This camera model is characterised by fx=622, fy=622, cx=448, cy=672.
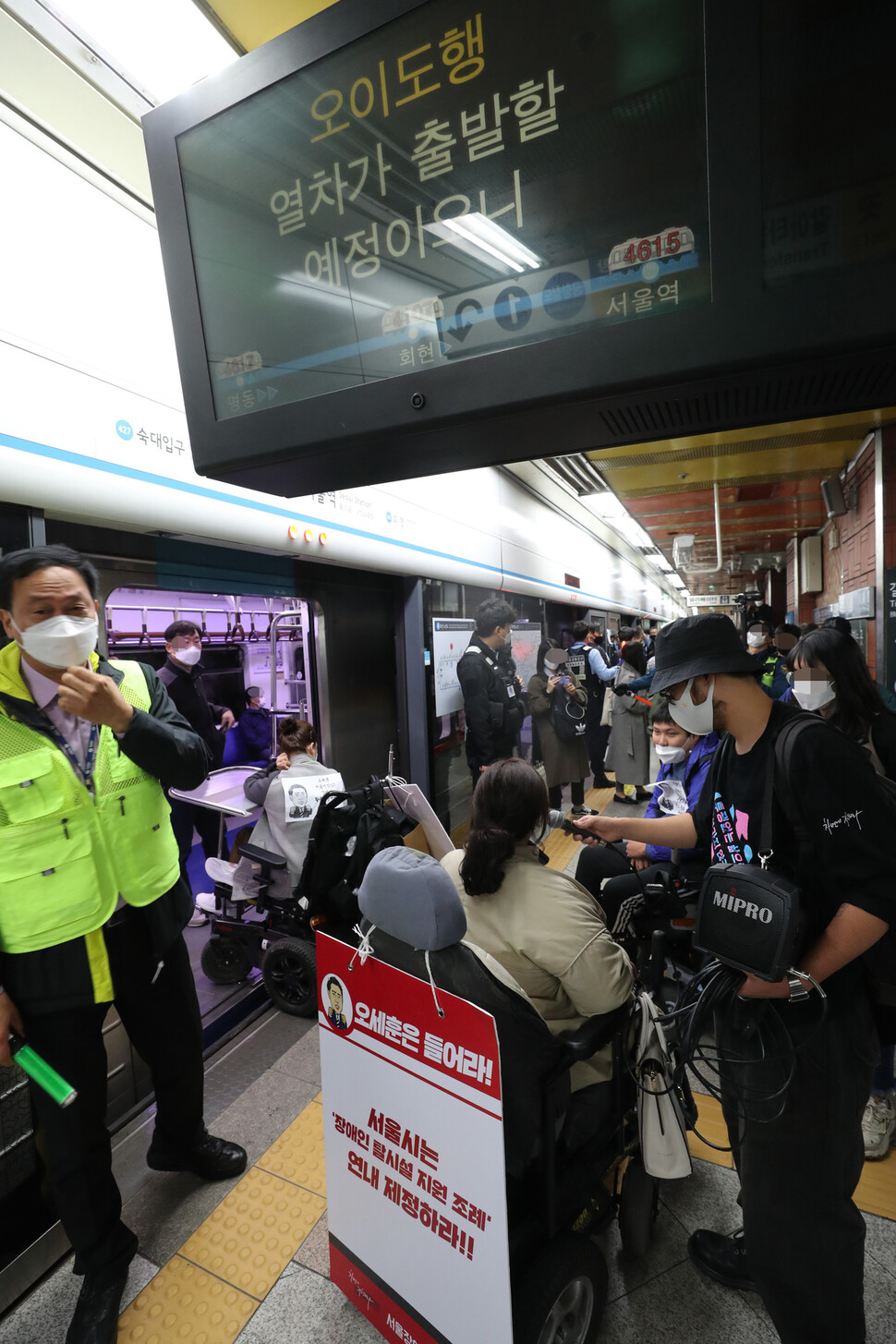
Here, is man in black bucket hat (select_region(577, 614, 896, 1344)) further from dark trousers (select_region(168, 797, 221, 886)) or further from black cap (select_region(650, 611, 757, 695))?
dark trousers (select_region(168, 797, 221, 886))

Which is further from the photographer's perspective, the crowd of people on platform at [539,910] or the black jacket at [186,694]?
the black jacket at [186,694]

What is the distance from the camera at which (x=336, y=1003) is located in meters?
1.55

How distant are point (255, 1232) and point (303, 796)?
1526 millimetres

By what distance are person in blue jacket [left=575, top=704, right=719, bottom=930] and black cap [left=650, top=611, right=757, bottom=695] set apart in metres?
1.19

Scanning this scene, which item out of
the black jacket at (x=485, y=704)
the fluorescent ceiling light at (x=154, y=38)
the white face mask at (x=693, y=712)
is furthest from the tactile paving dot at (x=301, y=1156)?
the fluorescent ceiling light at (x=154, y=38)

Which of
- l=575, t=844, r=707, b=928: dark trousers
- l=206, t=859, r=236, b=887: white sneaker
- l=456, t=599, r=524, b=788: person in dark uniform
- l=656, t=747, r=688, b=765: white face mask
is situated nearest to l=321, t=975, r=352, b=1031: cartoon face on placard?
l=575, t=844, r=707, b=928: dark trousers

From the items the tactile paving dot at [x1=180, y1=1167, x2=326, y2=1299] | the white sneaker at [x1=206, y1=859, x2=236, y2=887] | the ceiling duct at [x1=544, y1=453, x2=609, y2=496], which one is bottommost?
the tactile paving dot at [x1=180, y1=1167, x2=326, y2=1299]

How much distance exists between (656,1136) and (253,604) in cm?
461

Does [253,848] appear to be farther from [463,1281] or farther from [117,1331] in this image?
[463,1281]

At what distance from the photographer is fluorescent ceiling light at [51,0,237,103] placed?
1.57 meters

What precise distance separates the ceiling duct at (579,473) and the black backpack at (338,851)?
3.72m

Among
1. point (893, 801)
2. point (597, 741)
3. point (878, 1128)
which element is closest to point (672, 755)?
point (878, 1128)

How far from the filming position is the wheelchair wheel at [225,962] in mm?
3172

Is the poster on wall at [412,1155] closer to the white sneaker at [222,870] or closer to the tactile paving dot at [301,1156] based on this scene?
the tactile paving dot at [301,1156]
